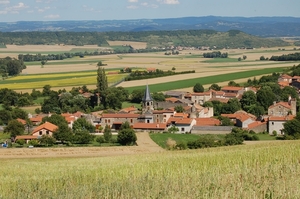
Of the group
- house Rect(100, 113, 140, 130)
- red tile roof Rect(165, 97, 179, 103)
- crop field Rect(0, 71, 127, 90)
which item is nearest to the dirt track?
house Rect(100, 113, 140, 130)

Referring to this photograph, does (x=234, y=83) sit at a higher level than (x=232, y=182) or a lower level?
lower

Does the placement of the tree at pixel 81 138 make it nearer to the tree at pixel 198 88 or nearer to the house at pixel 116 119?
the house at pixel 116 119

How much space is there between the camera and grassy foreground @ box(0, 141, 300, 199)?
10430 mm

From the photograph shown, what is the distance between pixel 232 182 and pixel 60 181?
421cm

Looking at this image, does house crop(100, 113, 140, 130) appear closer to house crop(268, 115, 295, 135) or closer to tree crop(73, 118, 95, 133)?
tree crop(73, 118, 95, 133)

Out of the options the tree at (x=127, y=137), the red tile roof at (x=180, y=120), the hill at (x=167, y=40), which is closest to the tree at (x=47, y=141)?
the tree at (x=127, y=137)

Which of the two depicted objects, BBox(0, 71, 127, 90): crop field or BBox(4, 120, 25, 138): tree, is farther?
BBox(0, 71, 127, 90): crop field

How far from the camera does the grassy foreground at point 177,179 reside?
1043 centimetres

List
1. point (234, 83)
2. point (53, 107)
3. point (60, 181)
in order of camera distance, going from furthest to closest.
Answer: point (234, 83) < point (53, 107) < point (60, 181)

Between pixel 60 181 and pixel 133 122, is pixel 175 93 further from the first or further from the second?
pixel 60 181

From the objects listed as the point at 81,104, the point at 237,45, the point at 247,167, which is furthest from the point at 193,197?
the point at 237,45

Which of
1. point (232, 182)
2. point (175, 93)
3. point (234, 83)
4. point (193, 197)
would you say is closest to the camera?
point (193, 197)

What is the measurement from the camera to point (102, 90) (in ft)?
181

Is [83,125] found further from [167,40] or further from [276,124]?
[167,40]
